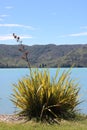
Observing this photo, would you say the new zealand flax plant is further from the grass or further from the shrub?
the grass

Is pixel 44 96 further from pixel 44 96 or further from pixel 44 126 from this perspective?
pixel 44 126

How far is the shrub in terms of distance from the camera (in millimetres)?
12812

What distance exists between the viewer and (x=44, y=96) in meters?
12.9

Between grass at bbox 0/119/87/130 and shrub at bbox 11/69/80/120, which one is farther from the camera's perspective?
shrub at bbox 11/69/80/120

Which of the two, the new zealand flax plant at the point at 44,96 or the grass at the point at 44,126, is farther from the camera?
the new zealand flax plant at the point at 44,96

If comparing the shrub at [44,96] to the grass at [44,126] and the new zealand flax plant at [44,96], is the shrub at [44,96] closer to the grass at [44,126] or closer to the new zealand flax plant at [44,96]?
the new zealand flax plant at [44,96]

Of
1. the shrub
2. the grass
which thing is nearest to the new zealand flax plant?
the shrub

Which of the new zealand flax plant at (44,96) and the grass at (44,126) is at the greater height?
the new zealand flax plant at (44,96)

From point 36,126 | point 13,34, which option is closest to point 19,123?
point 36,126

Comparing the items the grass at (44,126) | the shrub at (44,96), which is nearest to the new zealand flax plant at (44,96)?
the shrub at (44,96)

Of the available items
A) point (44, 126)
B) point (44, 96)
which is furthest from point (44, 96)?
point (44, 126)

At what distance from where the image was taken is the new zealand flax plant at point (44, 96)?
12.8 meters

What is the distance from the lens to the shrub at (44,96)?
12812 mm

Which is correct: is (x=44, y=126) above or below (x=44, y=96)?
below
